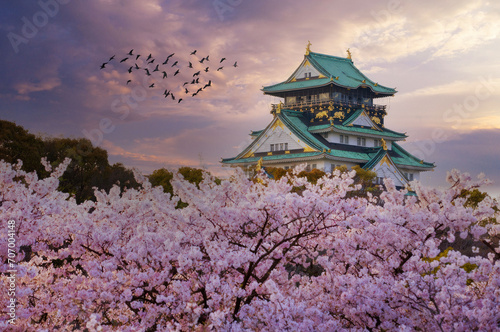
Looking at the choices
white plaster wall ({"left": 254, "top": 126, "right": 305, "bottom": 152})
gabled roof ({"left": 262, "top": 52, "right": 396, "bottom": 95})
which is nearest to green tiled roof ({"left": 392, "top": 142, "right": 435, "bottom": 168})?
gabled roof ({"left": 262, "top": 52, "right": 396, "bottom": 95})

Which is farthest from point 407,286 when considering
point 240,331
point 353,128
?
point 353,128

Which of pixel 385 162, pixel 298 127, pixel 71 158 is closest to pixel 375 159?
pixel 385 162

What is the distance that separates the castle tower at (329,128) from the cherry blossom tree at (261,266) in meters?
43.6

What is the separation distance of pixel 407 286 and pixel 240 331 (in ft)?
9.28

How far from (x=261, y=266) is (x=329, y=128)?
49.0 metres

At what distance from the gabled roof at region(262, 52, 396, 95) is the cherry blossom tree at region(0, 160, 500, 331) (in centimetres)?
5177

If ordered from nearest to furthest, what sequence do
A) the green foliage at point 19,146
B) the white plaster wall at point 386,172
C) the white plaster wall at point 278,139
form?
the green foliage at point 19,146 < the white plaster wall at point 386,172 < the white plaster wall at point 278,139

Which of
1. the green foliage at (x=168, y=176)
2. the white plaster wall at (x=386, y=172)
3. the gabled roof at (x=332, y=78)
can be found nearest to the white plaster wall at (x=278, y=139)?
the gabled roof at (x=332, y=78)

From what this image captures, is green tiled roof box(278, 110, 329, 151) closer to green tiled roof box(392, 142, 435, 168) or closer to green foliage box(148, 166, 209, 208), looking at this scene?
green tiled roof box(392, 142, 435, 168)

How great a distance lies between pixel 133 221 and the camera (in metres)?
11.5

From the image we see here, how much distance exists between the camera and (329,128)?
190 ft

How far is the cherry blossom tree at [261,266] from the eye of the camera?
8062mm

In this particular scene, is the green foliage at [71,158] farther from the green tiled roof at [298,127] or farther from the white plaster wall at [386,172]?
the white plaster wall at [386,172]

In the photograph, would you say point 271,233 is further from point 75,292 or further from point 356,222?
point 75,292
